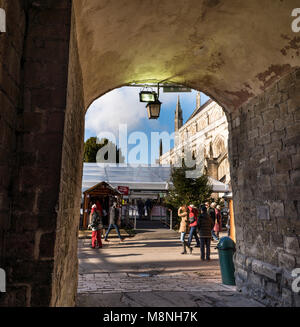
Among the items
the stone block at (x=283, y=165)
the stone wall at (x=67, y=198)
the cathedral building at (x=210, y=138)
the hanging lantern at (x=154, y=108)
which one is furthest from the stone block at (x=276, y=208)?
the cathedral building at (x=210, y=138)

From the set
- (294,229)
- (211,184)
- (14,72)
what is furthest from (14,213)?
(211,184)

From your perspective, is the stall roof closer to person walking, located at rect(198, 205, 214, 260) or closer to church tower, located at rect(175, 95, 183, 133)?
person walking, located at rect(198, 205, 214, 260)

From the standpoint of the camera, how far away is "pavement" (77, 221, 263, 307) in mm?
4207

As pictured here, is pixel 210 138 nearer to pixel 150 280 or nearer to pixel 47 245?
pixel 150 280

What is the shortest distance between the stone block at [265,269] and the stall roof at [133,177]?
1056cm

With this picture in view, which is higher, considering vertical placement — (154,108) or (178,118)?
(178,118)

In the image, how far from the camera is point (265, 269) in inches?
164

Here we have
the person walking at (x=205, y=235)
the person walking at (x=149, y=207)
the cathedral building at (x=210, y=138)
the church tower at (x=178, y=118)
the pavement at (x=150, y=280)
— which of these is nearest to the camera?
the pavement at (x=150, y=280)

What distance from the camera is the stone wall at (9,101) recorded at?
188 centimetres

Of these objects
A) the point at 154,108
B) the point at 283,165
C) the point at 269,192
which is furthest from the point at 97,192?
the point at 283,165

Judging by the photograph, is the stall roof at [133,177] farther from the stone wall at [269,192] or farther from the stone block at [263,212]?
the stone block at [263,212]

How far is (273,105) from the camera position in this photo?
14.0 feet

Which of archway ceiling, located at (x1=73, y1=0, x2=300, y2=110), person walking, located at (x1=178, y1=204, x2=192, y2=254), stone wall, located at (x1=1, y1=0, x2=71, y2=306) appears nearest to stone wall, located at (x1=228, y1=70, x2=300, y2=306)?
archway ceiling, located at (x1=73, y1=0, x2=300, y2=110)

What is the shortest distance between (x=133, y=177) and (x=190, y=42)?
→ 12810 millimetres
